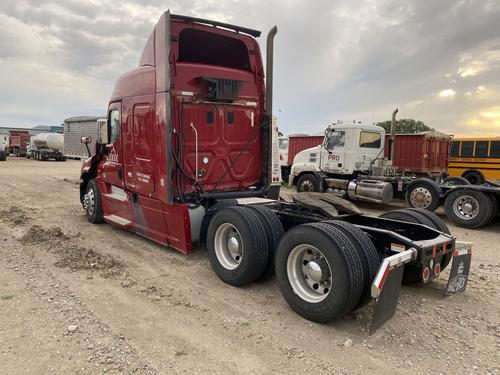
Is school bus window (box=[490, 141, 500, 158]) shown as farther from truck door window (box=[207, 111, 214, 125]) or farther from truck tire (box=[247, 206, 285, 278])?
truck tire (box=[247, 206, 285, 278])

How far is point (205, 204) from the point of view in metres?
5.72

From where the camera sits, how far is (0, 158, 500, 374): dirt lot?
10.0 feet

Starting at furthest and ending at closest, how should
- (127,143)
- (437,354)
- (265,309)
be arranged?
(127,143) < (265,309) < (437,354)

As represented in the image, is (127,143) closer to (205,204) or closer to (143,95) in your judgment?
(143,95)

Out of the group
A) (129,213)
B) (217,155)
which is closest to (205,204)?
(217,155)

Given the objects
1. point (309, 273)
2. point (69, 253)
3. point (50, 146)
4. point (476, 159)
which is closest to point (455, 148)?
point (476, 159)

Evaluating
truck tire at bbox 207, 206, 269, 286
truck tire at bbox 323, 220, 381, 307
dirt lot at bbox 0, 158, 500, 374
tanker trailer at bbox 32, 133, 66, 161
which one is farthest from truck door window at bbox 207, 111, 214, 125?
tanker trailer at bbox 32, 133, 66, 161

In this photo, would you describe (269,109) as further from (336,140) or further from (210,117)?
(336,140)

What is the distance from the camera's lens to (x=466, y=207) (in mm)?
9312

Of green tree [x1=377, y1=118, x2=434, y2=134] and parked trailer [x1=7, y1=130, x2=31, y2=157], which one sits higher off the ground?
green tree [x1=377, y1=118, x2=434, y2=134]

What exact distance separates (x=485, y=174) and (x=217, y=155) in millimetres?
15947

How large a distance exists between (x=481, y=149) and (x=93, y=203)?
55.5 ft

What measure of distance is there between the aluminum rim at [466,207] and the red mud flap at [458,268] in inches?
219

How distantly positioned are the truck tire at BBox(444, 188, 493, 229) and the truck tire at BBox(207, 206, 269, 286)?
6737mm
